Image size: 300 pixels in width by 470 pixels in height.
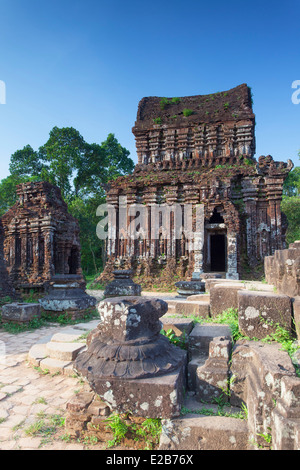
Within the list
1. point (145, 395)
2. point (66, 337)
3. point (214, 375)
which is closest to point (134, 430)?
point (145, 395)

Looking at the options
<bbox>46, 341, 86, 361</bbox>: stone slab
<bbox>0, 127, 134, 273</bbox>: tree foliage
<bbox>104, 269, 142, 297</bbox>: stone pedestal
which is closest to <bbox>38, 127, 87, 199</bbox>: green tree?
<bbox>0, 127, 134, 273</bbox>: tree foliage

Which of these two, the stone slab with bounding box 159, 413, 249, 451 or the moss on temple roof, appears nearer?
the stone slab with bounding box 159, 413, 249, 451

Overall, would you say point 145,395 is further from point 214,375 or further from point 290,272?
point 290,272

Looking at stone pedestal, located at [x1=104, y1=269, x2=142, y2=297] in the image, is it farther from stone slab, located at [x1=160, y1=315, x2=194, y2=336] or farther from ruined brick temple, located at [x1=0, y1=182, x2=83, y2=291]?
stone slab, located at [x1=160, y1=315, x2=194, y2=336]

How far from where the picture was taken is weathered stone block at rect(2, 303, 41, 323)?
21.9 ft

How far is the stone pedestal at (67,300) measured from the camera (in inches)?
291

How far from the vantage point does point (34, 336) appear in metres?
6.07

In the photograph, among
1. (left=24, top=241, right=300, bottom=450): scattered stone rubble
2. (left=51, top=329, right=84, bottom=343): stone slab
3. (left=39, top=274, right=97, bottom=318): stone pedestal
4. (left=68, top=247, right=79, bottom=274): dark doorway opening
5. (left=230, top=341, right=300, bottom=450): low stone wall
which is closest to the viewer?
(left=230, top=341, right=300, bottom=450): low stone wall

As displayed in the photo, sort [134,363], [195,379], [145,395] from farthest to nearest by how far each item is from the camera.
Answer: [195,379], [134,363], [145,395]

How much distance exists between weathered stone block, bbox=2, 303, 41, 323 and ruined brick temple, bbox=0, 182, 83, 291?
16.3ft

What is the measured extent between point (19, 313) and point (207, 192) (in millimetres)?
Answer: 9566

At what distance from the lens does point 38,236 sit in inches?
495

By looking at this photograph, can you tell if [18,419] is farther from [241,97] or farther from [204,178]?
[241,97]

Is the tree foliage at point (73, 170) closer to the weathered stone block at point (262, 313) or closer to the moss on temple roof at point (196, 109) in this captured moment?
the moss on temple roof at point (196, 109)
